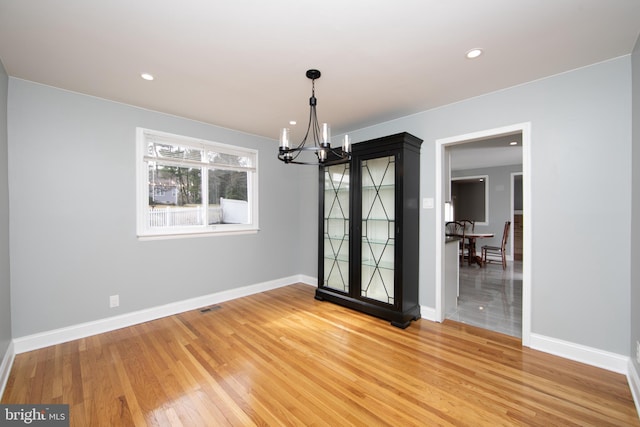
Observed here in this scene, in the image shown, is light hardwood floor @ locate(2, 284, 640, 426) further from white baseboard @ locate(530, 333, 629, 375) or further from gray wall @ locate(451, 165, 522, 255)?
gray wall @ locate(451, 165, 522, 255)

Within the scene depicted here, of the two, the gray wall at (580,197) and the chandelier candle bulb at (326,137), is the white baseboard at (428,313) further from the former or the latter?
the chandelier candle bulb at (326,137)

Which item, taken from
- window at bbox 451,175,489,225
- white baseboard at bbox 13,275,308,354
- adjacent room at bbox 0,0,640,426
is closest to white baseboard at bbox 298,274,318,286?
white baseboard at bbox 13,275,308,354

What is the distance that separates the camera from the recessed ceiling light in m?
2.00

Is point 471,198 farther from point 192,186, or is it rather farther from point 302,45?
point 302,45

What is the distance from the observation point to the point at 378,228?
11.1ft

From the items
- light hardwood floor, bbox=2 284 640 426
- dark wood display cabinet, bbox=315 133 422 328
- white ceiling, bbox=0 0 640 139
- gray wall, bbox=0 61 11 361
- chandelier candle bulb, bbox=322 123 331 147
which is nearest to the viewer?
white ceiling, bbox=0 0 640 139

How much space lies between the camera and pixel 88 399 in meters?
1.87

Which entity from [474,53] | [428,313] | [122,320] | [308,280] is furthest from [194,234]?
[474,53]

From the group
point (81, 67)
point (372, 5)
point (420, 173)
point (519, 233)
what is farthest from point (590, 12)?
point (519, 233)

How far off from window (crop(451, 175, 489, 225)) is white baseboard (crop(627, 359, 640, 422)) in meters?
6.11

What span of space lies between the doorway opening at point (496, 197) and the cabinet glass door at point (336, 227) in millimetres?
1134

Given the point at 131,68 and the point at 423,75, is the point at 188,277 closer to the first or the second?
the point at 131,68

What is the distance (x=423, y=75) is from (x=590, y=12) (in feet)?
3.37

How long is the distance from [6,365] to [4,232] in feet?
3.38
